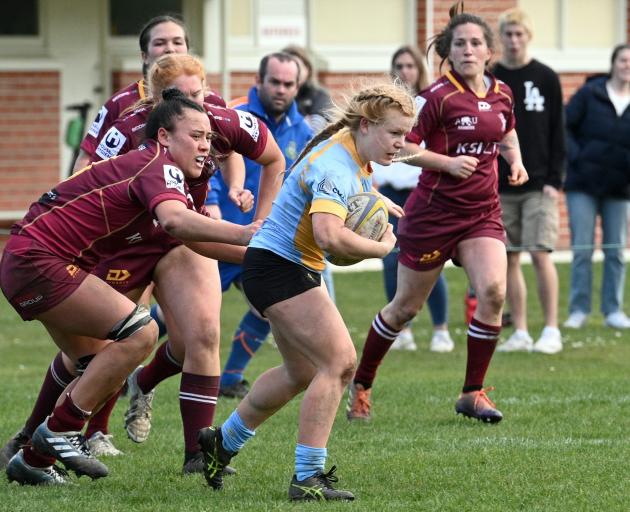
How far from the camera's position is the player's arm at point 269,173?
22.4ft

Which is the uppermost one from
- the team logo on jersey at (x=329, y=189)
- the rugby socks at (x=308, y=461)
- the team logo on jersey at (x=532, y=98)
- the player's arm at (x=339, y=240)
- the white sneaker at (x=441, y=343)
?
the team logo on jersey at (x=532, y=98)

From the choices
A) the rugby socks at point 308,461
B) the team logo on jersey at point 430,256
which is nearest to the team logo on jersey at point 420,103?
the team logo on jersey at point 430,256

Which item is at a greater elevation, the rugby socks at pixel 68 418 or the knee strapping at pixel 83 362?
the knee strapping at pixel 83 362

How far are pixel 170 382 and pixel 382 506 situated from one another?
4055 millimetres

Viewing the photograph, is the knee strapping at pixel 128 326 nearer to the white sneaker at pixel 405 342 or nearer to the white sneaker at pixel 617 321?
the white sneaker at pixel 405 342

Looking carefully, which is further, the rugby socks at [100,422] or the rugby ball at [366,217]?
the rugby socks at [100,422]

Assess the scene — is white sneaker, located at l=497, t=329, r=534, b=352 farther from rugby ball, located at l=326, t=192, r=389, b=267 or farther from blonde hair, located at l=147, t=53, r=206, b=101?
rugby ball, located at l=326, t=192, r=389, b=267

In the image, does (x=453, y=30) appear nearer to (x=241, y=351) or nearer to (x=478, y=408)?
(x=478, y=408)

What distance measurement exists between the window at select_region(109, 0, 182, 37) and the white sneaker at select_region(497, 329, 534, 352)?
25.1 ft

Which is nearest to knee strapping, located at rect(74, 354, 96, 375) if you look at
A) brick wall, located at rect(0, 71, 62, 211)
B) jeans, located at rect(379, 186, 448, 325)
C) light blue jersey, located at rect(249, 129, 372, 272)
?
light blue jersey, located at rect(249, 129, 372, 272)

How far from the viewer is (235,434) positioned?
5.93m

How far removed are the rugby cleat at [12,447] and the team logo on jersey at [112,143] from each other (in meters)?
1.41

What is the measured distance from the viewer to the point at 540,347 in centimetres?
1055

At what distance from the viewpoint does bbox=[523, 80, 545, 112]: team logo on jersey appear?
10.8 m
